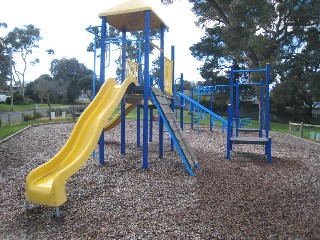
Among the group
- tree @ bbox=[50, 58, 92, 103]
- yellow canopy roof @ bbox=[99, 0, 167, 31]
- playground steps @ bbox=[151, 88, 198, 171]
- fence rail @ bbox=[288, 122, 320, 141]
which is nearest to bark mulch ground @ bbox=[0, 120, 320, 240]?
playground steps @ bbox=[151, 88, 198, 171]

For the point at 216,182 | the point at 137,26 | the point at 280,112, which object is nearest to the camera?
the point at 216,182

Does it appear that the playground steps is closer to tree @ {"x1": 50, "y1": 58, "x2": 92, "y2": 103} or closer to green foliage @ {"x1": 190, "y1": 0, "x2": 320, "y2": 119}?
green foliage @ {"x1": 190, "y1": 0, "x2": 320, "y2": 119}

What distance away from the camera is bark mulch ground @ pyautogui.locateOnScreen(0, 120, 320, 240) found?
3672mm

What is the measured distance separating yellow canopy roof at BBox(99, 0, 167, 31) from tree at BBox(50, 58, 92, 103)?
4055 cm

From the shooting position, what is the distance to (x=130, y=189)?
524 cm

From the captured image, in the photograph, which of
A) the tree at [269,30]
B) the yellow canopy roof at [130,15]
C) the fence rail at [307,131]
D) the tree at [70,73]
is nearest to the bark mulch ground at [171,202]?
the yellow canopy roof at [130,15]

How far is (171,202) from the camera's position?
15.1 feet

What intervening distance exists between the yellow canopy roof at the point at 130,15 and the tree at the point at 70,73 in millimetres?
40547

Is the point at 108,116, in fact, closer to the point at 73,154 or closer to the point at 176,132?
the point at 73,154

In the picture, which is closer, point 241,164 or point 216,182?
point 216,182

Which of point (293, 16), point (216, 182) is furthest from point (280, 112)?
point (216, 182)

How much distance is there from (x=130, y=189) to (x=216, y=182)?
1.63 meters

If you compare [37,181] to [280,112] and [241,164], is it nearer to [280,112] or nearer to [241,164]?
[241,164]

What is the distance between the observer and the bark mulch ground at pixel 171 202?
367 cm
